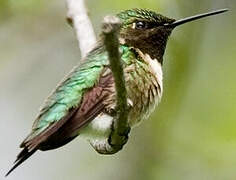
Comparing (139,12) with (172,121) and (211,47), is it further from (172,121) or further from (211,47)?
(211,47)

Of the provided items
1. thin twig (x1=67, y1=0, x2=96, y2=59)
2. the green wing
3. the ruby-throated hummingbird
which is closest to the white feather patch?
the ruby-throated hummingbird

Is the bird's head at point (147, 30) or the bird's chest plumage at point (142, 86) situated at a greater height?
the bird's head at point (147, 30)

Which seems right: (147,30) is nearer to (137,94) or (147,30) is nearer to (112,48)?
(137,94)

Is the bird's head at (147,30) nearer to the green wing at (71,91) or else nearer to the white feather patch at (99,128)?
the green wing at (71,91)

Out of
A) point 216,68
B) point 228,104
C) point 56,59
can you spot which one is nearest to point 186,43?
point 216,68

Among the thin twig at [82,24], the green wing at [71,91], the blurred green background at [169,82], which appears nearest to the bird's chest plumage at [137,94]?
the green wing at [71,91]
